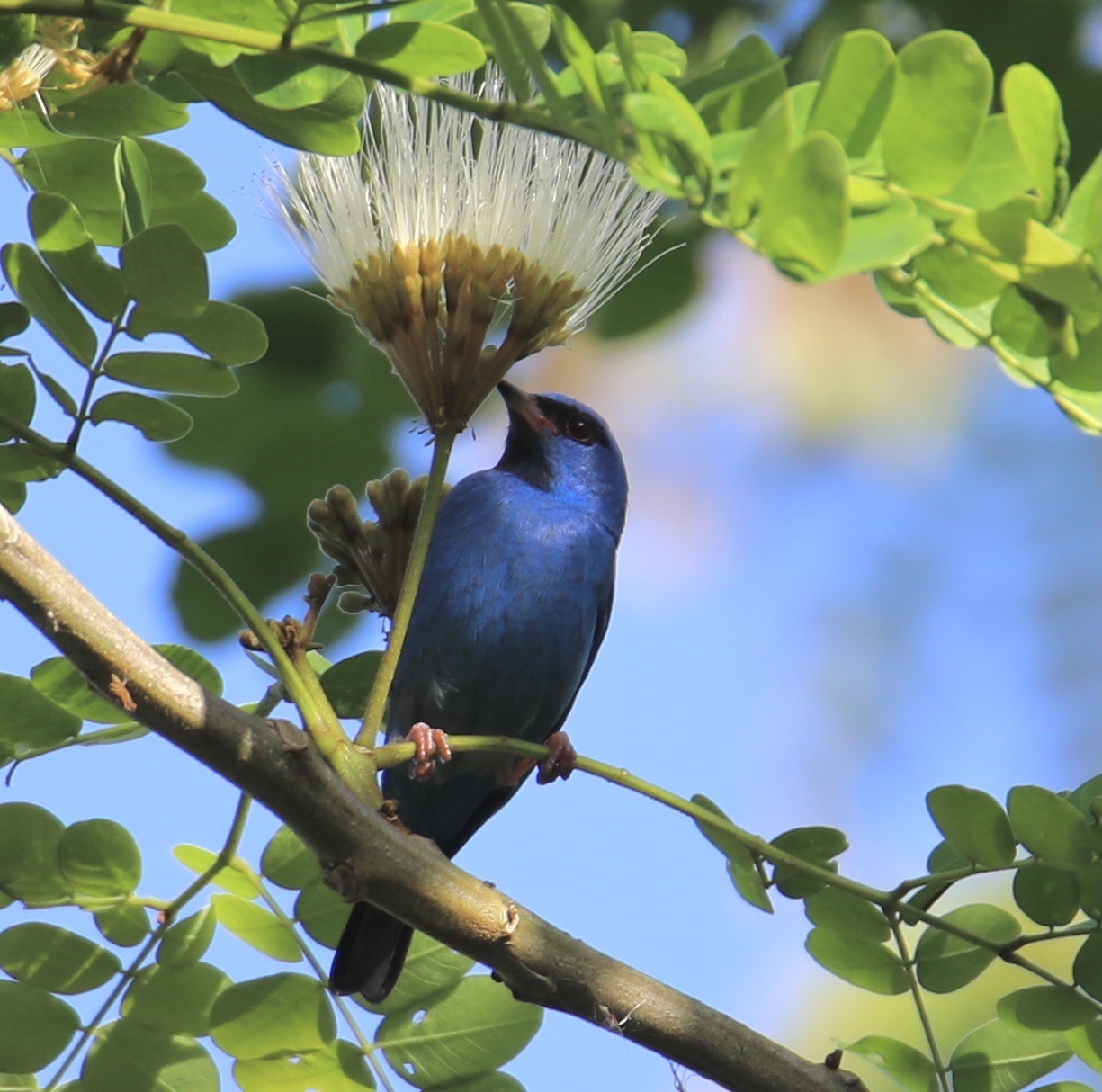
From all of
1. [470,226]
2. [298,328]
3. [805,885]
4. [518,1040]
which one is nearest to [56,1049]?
[518,1040]

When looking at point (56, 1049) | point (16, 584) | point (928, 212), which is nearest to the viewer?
point (928, 212)

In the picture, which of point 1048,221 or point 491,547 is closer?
point 1048,221

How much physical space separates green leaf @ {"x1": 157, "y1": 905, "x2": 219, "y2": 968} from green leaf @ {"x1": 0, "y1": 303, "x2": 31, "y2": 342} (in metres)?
1.03

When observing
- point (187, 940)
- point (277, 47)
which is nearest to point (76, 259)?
point (277, 47)

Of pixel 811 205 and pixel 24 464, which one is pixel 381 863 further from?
pixel 811 205

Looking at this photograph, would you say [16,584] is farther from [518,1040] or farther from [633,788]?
[518,1040]

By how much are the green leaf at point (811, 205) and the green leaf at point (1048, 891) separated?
1.32 m

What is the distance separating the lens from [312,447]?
422 cm

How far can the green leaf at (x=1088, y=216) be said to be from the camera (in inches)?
65.6

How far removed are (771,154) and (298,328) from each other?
3.01 metres

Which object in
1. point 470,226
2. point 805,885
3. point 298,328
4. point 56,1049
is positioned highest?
point 298,328

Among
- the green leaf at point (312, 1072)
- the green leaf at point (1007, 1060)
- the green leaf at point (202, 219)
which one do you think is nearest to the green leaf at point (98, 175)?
the green leaf at point (202, 219)

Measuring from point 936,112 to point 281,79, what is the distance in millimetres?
917

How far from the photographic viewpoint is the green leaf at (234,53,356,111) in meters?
2.10
